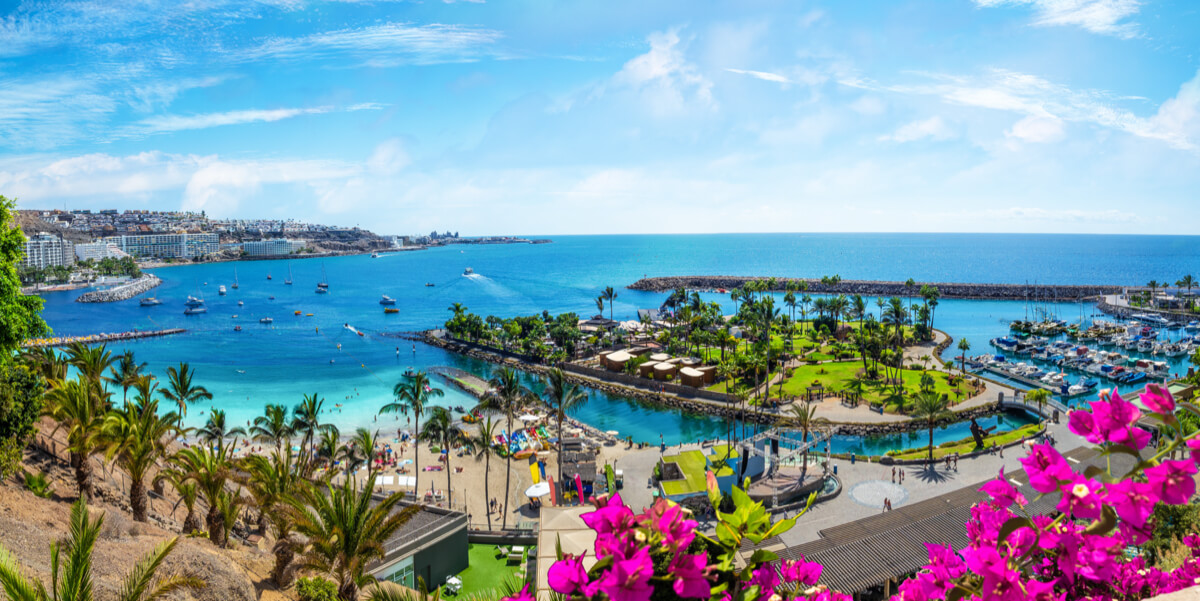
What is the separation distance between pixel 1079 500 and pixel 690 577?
5.16 ft

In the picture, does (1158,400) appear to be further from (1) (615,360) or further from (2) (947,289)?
(2) (947,289)

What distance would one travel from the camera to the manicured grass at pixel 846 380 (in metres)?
43.5

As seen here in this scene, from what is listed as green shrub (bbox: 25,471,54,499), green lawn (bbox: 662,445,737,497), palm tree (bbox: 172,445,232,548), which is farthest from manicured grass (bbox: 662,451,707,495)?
green shrub (bbox: 25,471,54,499)

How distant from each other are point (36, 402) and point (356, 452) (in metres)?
12.4

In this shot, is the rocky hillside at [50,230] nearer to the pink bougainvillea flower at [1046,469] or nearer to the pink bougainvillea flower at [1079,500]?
the pink bougainvillea flower at [1046,469]

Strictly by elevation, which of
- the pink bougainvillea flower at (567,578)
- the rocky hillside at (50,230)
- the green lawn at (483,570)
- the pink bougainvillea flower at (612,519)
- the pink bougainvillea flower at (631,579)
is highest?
the rocky hillside at (50,230)

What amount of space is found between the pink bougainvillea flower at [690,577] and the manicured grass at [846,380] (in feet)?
145

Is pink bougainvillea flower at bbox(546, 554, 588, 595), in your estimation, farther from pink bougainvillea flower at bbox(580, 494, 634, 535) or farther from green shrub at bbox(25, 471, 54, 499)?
green shrub at bbox(25, 471, 54, 499)

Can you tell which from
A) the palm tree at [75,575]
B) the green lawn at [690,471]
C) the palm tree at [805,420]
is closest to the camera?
the palm tree at [75,575]

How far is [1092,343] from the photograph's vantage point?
6431 cm

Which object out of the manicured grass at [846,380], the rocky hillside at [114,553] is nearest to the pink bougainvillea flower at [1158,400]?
the rocky hillside at [114,553]

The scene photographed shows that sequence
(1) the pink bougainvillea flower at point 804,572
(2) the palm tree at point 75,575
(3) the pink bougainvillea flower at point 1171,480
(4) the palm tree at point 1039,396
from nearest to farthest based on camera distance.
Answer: (3) the pink bougainvillea flower at point 1171,480, (1) the pink bougainvillea flower at point 804,572, (2) the palm tree at point 75,575, (4) the palm tree at point 1039,396

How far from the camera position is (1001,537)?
8.55 feet

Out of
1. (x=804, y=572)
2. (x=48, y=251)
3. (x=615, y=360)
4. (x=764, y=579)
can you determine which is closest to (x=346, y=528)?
(x=804, y=572)
